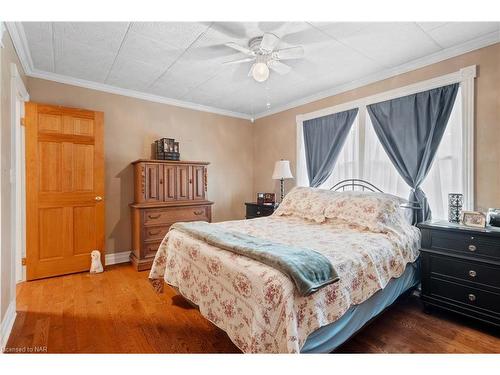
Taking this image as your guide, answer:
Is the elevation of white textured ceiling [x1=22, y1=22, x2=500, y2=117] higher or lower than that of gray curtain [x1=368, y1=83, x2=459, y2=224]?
higher

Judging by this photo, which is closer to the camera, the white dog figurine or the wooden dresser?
the white dog figurine

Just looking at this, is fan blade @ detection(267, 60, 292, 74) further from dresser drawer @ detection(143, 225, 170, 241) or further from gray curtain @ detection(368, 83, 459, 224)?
dresser drawer @ detection(143, 225, 170, 241)

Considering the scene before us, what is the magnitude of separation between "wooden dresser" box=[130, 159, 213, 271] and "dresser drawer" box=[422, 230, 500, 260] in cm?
283

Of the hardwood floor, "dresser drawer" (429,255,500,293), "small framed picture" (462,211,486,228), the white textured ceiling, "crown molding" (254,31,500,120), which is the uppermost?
the white textured ceiling

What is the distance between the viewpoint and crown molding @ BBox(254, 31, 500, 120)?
2.31m

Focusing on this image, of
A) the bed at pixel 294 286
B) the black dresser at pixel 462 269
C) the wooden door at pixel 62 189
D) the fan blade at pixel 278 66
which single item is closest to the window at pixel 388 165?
the bed at pixel 294 286

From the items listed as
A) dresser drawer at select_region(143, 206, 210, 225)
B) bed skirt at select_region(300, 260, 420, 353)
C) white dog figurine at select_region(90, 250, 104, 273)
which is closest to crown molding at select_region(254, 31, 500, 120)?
bed skirt at select_region(300, 260, 420, 353)

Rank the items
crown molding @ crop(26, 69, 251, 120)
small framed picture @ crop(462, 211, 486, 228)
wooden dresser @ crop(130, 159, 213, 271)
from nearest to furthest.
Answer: small framed picture @ crop(462, 211, 486, 228) < crown molding @ crop(26, 69, 251, 120) < wooden dresser @ crop(130, 159, 213, 271)

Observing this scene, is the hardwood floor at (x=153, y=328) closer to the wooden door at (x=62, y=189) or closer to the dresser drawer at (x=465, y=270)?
the dresser drawer at (x=465, y=270)

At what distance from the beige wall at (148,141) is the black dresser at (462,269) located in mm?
3227

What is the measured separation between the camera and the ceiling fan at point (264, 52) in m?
2.19

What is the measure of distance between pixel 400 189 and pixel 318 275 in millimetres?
2136
